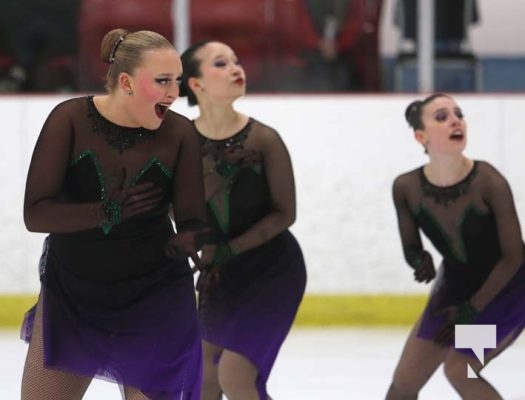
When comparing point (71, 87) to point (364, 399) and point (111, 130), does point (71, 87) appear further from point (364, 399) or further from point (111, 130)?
point (111, 130)

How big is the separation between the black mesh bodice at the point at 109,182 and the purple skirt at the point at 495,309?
1.39 m

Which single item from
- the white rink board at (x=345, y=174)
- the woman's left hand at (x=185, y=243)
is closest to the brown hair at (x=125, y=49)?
the woman's left hand at (x=185, y=243)

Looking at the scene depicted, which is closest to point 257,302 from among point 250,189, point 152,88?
point 250,189

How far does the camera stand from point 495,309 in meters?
4.84

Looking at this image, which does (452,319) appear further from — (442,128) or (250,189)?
(250,189)

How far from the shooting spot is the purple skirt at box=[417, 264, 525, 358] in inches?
189

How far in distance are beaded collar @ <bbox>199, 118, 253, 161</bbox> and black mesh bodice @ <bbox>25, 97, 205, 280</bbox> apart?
3.92 ft

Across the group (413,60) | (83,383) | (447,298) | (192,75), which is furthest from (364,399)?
(413,60)

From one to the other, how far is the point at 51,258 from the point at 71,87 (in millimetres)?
4707

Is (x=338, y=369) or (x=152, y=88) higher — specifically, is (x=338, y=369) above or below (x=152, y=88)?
below

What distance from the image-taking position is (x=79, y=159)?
3627 millimetres

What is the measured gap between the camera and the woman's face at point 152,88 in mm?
3668

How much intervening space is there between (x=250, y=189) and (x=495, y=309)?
0.99m

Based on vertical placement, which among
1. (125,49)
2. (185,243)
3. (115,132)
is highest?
(125,49)
